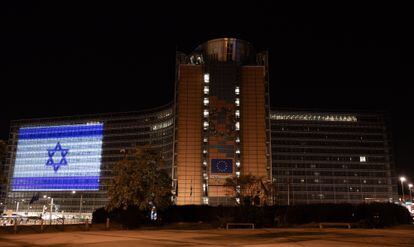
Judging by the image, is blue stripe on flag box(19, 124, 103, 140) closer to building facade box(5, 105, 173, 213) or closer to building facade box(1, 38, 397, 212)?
building facade box(5, 105, 173, 213)

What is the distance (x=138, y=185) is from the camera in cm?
5859

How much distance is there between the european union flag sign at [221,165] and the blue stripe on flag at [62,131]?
62.6m

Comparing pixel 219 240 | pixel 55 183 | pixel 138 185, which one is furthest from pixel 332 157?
pixel 219 240

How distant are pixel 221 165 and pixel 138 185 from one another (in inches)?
3714

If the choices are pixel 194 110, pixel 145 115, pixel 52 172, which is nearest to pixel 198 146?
pixel 194 110

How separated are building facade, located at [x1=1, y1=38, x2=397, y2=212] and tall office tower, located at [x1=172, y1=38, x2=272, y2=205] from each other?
376mm

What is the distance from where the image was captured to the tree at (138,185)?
192 ft

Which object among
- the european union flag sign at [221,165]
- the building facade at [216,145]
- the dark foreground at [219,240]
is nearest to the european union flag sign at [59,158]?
the building facade at [216,145]

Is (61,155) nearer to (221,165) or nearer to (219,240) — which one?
(221,165)

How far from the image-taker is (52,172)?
188 metres

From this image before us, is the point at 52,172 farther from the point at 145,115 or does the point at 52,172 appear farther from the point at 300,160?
the point at 300,160

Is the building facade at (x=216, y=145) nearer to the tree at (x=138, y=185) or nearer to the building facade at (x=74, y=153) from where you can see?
the building facade at (x=74, y=153)

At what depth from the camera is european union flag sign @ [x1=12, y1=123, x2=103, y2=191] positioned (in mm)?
182625

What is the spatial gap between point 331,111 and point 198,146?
6638cm
